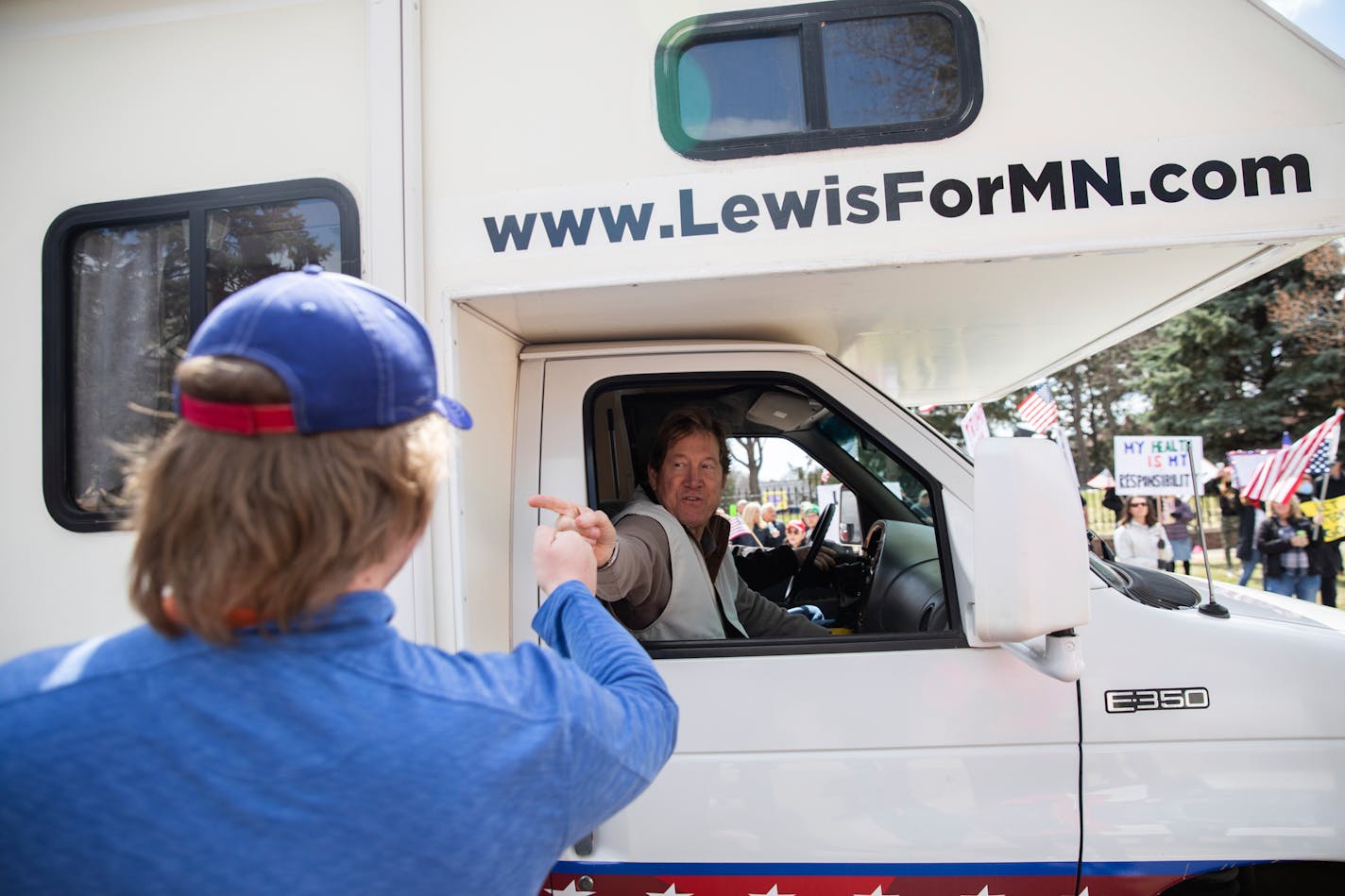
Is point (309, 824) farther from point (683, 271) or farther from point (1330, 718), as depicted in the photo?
point (1330, 718)

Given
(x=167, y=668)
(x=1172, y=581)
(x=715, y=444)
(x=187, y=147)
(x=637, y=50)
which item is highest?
(x=637, y=50)

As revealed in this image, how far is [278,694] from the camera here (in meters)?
0.76

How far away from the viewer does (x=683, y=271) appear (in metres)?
1.84

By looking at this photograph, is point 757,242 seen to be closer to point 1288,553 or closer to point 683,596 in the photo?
point 683,596

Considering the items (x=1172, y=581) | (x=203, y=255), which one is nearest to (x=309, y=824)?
(x=203, y=255)

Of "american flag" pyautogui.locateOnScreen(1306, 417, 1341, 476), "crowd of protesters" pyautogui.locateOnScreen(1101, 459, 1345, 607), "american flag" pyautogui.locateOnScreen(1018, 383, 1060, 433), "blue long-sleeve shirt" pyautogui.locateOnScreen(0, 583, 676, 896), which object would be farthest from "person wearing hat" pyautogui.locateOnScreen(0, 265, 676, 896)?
"american flag" pyautogui.locateOnScreen(1306, 417, 1341, 476)

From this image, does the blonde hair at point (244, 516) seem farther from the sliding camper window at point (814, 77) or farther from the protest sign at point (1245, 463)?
the protest sign at point (1245, 463)

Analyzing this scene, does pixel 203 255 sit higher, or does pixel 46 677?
pixel 203 255

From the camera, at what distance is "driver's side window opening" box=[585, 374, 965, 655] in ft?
7.19

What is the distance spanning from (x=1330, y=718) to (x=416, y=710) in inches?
83.9

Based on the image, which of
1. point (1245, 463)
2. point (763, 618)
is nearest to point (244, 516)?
point (763, 618)

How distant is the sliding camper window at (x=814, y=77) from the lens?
6.07ft

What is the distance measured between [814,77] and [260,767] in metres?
1.74

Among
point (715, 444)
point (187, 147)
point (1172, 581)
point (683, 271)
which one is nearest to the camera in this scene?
point (683, 271)
